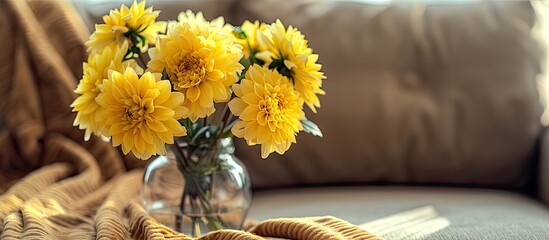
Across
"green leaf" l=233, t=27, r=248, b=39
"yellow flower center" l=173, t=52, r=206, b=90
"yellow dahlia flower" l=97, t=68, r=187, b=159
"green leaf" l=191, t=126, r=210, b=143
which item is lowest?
"green leaf" l=191, t=126, r=210, b=143

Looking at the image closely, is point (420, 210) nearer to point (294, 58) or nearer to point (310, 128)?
point (310, 128)

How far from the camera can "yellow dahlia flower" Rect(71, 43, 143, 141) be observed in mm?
969

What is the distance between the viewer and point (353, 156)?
1.53 meters

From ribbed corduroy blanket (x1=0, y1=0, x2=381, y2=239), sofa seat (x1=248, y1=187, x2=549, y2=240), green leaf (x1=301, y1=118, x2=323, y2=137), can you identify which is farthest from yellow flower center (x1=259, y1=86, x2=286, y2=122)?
ribbed corduroy blanket (x1=0, y1=0, x2=381, y2=239)

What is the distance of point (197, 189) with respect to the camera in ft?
3.55

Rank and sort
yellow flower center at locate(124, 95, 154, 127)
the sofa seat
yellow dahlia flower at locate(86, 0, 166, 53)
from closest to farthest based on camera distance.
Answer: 1. yellow flower center at locate(124, 95, 154, 127)
2. yellow dahlia flower at locate(86, 0, 166, 53)
3. the sofa seat

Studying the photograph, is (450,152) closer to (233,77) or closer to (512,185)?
(512,185)

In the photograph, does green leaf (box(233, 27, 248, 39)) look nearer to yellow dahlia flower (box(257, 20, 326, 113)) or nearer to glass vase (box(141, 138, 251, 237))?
yellow dahlia flower (box(257, 20, 326, 113))

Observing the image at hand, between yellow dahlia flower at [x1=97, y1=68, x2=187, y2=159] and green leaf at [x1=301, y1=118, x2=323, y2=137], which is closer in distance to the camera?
yellow dahlia flower at [x1=97, y1=68, x2=187, y2=159]

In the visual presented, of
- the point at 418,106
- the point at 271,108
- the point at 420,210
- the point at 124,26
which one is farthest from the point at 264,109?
the point at 418,106

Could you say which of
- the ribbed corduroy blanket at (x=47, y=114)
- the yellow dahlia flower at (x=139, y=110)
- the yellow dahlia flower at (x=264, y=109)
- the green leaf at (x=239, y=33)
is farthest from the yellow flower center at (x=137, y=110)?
the ribbed corduroy blanket at (x=47, y=114)

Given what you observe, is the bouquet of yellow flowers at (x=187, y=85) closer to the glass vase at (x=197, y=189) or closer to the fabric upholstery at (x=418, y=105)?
the glass vase at (x=197, y=189)

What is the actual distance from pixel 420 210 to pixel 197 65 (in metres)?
0.56

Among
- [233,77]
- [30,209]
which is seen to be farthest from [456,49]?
[30,209]
